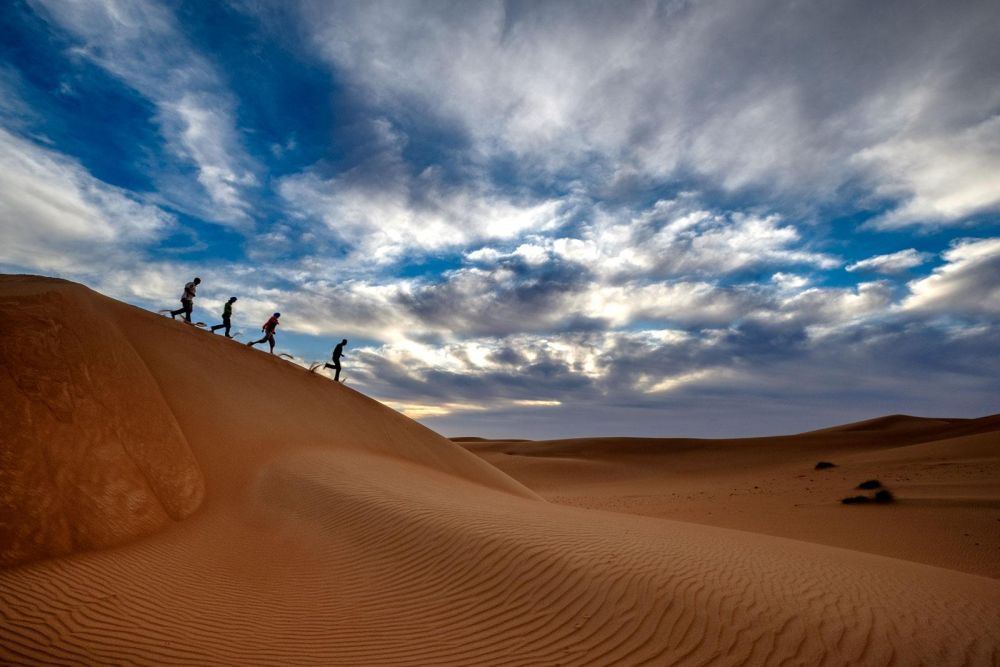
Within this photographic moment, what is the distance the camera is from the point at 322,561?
7.82 m

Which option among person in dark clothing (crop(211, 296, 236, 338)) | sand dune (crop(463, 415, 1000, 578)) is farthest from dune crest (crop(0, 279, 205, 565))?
sand dune (crop(463, 415, 1000, 578))

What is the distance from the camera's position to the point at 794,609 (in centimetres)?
571

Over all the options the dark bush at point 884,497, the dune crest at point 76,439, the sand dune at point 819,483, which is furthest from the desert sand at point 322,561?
the dark bush at point 884,497

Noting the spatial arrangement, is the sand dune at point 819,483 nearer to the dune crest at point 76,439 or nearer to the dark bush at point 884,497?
the dark bush at point 884,497

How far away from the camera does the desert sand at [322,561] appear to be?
205 inches

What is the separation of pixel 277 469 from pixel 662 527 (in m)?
9.40

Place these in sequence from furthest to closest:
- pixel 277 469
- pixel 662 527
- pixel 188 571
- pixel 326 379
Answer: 1. pixel 326 379
2. pixel 277 469
3. pixel 662 527
4. pixel 188 571

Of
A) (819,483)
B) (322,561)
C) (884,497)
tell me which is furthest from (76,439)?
(819,483)

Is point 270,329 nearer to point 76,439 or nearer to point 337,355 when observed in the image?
point 337,355

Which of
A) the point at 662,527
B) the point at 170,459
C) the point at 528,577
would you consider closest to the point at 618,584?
the point at 528,577

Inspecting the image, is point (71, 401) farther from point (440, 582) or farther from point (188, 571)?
point (440, 582)

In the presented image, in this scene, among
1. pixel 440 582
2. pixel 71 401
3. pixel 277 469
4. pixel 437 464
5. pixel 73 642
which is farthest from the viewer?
pixel 437 464

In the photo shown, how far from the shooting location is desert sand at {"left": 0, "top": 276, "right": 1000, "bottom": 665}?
5211 millimetres

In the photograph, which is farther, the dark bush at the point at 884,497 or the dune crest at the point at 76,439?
the dark bush at the point at 884,497
